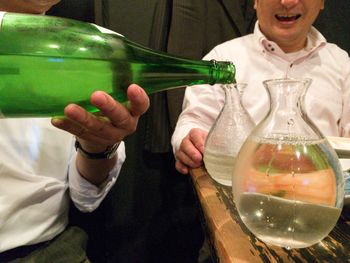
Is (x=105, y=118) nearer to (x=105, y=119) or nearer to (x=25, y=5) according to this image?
(x=105, y=119)

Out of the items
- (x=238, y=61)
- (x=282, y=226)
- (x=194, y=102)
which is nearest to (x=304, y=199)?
(x=282, y=226)

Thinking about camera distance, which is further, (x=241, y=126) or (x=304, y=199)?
(x=241, y=126)

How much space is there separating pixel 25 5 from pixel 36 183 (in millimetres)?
343

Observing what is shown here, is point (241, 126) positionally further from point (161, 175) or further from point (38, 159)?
point (161, 175)

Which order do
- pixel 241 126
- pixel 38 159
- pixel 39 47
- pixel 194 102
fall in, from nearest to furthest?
pixel 39 47
pixel 241 126
pixel 38 159
pixel 194 102

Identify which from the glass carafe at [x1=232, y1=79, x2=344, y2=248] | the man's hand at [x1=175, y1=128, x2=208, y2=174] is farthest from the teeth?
the glass carafe at [x1=232, y1=79, x2=344, y2=248]

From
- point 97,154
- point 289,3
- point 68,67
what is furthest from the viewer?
point 289,3

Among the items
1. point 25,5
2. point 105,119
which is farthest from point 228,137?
point 25,5

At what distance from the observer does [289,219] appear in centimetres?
30

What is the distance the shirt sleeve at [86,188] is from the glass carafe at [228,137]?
0.79ft

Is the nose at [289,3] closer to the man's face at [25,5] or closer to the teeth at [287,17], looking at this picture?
the teeth at [287,17]

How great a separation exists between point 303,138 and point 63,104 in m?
0.33

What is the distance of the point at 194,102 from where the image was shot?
3.38 ft

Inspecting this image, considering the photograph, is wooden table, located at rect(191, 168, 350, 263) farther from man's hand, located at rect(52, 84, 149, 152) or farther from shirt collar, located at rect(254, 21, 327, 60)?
shirt collar, located at rect(254, 21, 327, 60)
